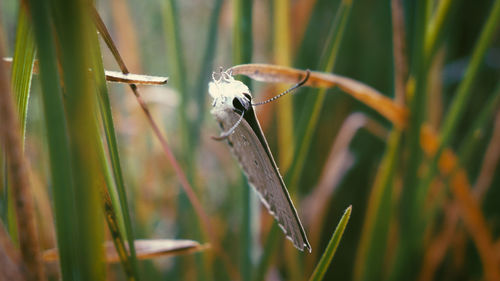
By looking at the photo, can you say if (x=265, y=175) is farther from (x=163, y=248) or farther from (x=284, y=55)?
(x=284, y=55)

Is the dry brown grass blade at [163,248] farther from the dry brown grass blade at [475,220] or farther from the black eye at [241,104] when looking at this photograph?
the dry brown grass blade at [475,220]

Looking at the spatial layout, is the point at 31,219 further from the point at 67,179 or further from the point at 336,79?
the point at 336,79

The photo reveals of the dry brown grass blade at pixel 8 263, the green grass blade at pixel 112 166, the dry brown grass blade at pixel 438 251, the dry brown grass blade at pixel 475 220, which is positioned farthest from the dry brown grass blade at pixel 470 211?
the dry brown grass blade at pixel 8 263

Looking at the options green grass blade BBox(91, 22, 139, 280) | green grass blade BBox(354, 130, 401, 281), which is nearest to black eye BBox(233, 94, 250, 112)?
green grass blade BBox(91, 22, 139, 280)

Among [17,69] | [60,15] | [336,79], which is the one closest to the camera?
[60,15]

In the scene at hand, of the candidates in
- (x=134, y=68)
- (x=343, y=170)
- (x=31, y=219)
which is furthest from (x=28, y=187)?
(x=343, y=170)

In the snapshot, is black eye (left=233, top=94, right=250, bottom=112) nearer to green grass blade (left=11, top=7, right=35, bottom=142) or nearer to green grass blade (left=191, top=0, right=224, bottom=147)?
green grass blade (left=11, top=7, right=35, bottom=142)
